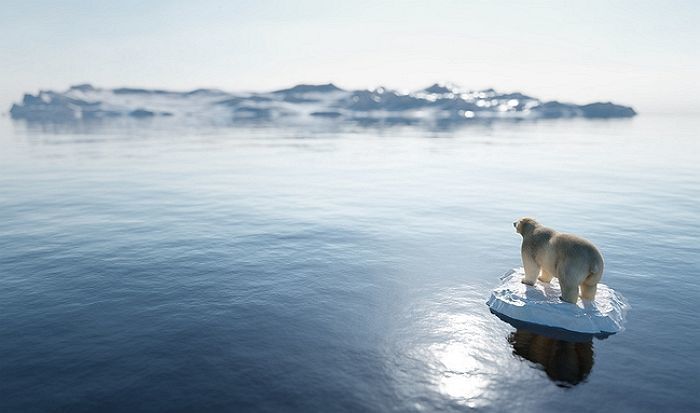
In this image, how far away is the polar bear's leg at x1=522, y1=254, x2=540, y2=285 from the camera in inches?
593

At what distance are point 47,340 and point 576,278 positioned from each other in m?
15.0

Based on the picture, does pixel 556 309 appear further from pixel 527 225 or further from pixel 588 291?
pixel 527 225

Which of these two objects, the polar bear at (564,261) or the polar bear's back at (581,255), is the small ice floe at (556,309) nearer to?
the polar bear at (564,261)

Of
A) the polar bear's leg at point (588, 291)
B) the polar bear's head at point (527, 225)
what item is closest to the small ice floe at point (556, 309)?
the polar bear's leg at point (588, 291)

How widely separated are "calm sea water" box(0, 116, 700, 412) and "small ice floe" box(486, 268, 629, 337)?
49cm

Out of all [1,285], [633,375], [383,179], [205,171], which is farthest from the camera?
[205,171]

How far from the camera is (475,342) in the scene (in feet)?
40.2

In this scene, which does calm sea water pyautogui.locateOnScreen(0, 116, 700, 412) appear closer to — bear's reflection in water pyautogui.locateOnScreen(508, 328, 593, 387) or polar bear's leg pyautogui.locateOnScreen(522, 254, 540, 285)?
bear's reflection in water pyautogui.locateOnScreen(508, 328, 593, 387)

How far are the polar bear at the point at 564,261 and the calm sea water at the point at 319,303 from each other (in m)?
1.72

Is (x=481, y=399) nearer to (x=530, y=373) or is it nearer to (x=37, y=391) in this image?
(x=530, y=373)

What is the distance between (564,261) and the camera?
13.6 metres

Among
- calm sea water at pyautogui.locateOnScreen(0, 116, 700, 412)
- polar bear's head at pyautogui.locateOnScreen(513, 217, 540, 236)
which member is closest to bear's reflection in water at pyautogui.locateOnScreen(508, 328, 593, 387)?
calm sea water at pyautogui.locateOnScreen(0, 116, 700, 412)

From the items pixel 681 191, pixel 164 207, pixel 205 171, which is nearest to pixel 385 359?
pixel 164 207

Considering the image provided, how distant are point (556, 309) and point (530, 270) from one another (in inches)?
79.1
